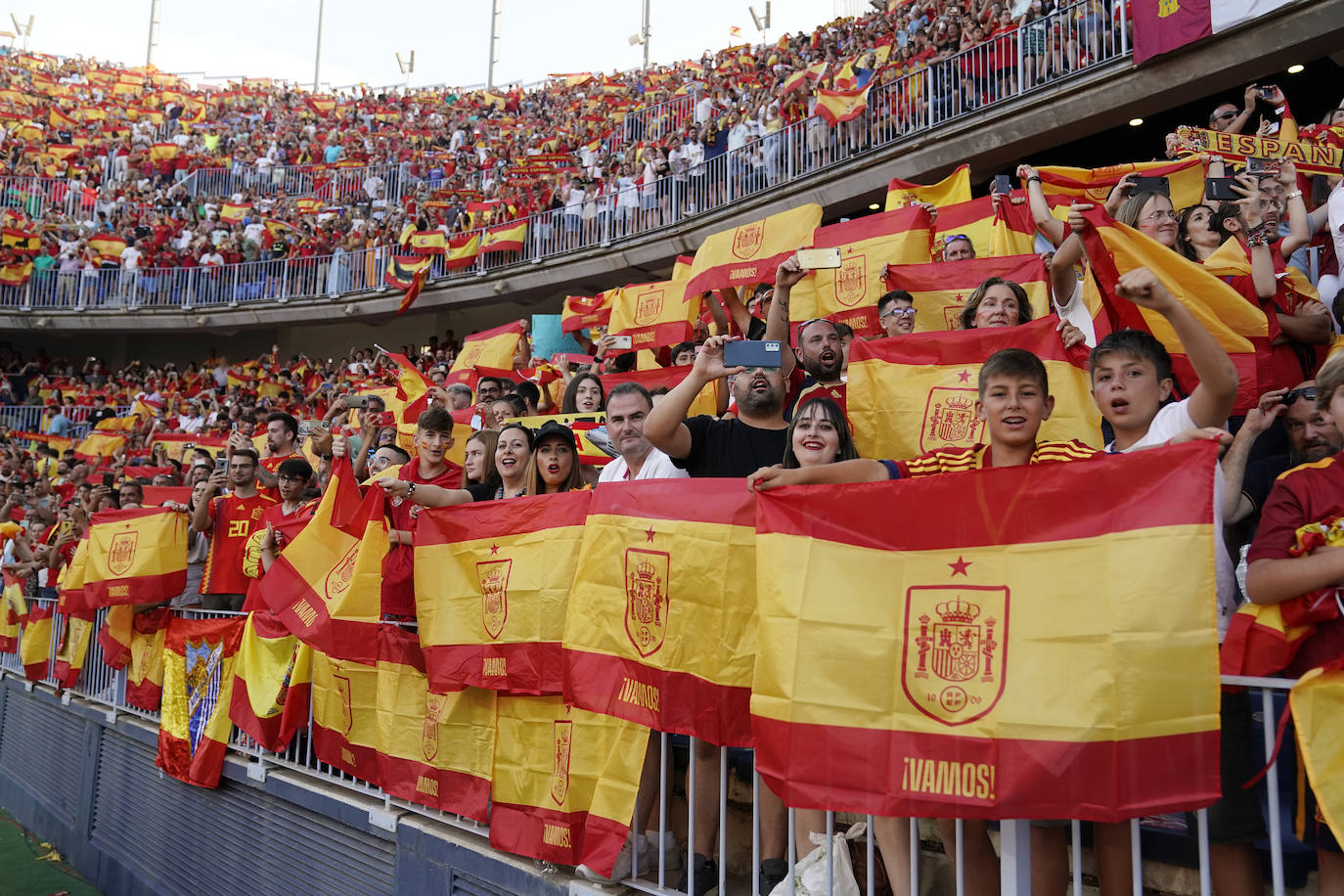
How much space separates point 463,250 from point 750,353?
20.1 meters

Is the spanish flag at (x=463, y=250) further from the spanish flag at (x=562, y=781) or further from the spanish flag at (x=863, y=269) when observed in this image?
the spanish flag at (x=562, y=781)

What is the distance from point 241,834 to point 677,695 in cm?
456

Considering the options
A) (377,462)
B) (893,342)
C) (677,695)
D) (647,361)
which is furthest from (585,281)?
(677,695)

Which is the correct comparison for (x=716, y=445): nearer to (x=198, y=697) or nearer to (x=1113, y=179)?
(x=1113, y=179)

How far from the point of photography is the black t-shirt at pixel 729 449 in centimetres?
469

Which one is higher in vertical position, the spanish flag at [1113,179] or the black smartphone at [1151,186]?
the spanish flag at [1113,179]

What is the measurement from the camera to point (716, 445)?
187 inches

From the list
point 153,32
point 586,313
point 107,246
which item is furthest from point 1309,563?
point 153,32

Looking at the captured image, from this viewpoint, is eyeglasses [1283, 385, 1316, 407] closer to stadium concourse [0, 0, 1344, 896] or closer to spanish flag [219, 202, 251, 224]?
stadium concourse [0, 0, 1344, 896]

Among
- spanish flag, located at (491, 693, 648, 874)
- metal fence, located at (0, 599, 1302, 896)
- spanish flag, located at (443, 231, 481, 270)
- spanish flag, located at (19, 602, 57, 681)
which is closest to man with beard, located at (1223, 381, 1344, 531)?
metal fence, located at (0, 599, 1302, 896)

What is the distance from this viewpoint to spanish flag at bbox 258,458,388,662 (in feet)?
18.7

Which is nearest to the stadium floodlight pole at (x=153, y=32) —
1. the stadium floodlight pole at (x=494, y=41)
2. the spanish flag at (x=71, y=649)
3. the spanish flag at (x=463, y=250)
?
the stadium floodlight pole at (x=494, y=41)

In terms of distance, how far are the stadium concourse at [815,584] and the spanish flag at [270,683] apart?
1.2 inches

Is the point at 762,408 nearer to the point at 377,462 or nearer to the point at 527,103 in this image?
the point at 377,462
